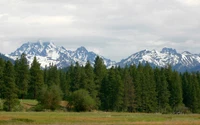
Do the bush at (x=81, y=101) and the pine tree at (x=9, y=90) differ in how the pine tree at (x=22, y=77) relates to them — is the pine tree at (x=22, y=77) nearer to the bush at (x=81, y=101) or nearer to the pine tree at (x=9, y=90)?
the pine tree at (x=9, y=90)

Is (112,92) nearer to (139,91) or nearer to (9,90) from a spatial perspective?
(139,91)

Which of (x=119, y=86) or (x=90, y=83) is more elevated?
(x=90, y=83)

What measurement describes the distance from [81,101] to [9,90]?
18.4 metres

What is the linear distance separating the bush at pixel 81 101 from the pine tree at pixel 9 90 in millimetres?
14844

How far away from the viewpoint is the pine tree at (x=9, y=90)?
92.2 m

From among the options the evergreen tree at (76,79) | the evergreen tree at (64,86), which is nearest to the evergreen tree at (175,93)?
the evergreen tree at (76,79)

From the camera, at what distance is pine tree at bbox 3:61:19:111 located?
92.2 metres

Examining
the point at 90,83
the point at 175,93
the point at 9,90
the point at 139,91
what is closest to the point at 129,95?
the point at 139,91

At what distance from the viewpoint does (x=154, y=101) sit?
400 ft

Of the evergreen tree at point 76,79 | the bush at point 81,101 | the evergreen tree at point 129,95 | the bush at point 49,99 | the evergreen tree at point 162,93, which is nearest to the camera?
the bush at point 49,99

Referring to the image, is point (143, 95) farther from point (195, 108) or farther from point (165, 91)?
point (195, 108)

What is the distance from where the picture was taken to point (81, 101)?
98062 millimetres

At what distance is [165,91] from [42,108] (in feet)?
154

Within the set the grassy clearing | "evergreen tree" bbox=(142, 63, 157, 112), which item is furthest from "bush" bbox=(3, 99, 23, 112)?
"evergreen tree" bbox=(142, 63, 157, 112)
